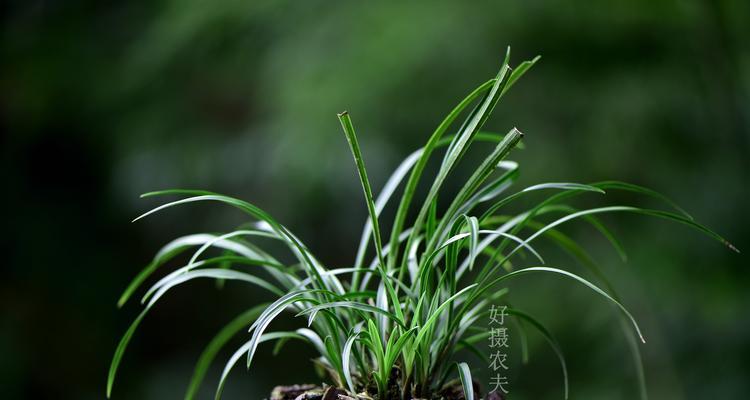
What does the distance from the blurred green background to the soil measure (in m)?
1.13

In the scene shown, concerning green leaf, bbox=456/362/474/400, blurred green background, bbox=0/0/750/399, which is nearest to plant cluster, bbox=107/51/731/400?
green leaf, bbox=456/362/474/400

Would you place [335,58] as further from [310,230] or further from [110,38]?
[110,38]

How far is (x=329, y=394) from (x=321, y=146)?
1295mm

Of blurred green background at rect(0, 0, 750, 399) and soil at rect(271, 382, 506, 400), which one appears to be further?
blurred green background at rect(0, 0, 750, 399)

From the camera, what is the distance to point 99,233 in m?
2.13

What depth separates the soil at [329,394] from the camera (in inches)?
21.8

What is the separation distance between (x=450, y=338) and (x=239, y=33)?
→ 5.44ft

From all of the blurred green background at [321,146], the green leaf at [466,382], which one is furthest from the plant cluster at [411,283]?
the blurred green background at [321,146]

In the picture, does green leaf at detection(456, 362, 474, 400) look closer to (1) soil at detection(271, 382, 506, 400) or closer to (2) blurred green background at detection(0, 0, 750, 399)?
(1) soil at detection(271, 382, 506, 400)

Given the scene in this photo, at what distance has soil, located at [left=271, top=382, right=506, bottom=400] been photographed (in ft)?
1.82

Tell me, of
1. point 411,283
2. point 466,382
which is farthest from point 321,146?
point 466,382

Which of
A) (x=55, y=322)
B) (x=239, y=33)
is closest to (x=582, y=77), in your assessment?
(x=239, y=33)

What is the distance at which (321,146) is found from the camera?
5.93 ft

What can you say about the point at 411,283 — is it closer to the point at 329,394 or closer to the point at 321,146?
the point at 329,394
